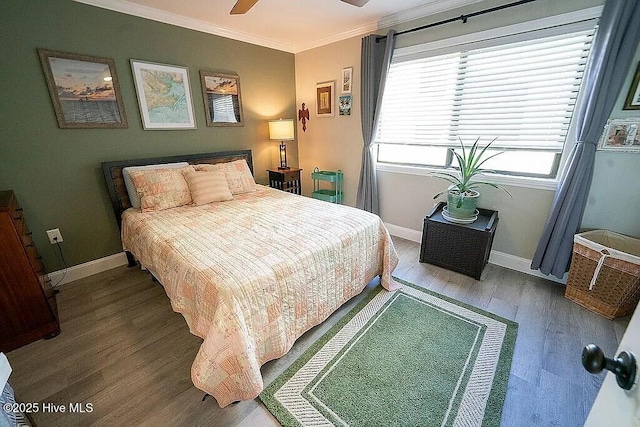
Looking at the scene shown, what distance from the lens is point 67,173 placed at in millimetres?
2293

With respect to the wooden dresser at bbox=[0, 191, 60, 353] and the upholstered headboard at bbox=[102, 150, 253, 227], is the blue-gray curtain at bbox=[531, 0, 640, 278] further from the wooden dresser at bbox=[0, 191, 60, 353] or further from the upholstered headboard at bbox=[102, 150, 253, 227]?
the wooden dresser at bbox=[0, 191, 60, 353]

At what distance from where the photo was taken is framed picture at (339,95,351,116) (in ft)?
11.0

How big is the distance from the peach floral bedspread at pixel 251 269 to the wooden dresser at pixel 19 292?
0.60m

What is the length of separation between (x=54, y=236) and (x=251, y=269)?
2202mm

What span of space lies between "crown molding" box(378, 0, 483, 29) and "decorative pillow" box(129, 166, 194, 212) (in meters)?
2.74

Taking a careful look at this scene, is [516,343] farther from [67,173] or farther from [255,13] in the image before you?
[67,173]

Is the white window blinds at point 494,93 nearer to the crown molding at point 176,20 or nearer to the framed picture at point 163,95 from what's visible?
the crown molding at point 176,20

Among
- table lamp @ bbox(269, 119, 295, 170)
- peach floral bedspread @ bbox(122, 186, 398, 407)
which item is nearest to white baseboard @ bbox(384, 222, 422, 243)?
peach floral bedspread @ bbox(122, 186, 398, 407)

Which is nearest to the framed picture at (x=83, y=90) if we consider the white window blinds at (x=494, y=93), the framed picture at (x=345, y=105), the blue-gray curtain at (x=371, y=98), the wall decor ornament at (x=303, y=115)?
the wall decor ornament at (x=303, y=115)

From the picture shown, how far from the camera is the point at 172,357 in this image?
1609mm

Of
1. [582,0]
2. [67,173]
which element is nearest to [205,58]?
[67,173]

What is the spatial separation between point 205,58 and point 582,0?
3.41m

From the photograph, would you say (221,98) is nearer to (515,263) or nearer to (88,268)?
(88,268)

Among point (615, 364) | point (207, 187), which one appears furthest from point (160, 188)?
point (615, 364)
